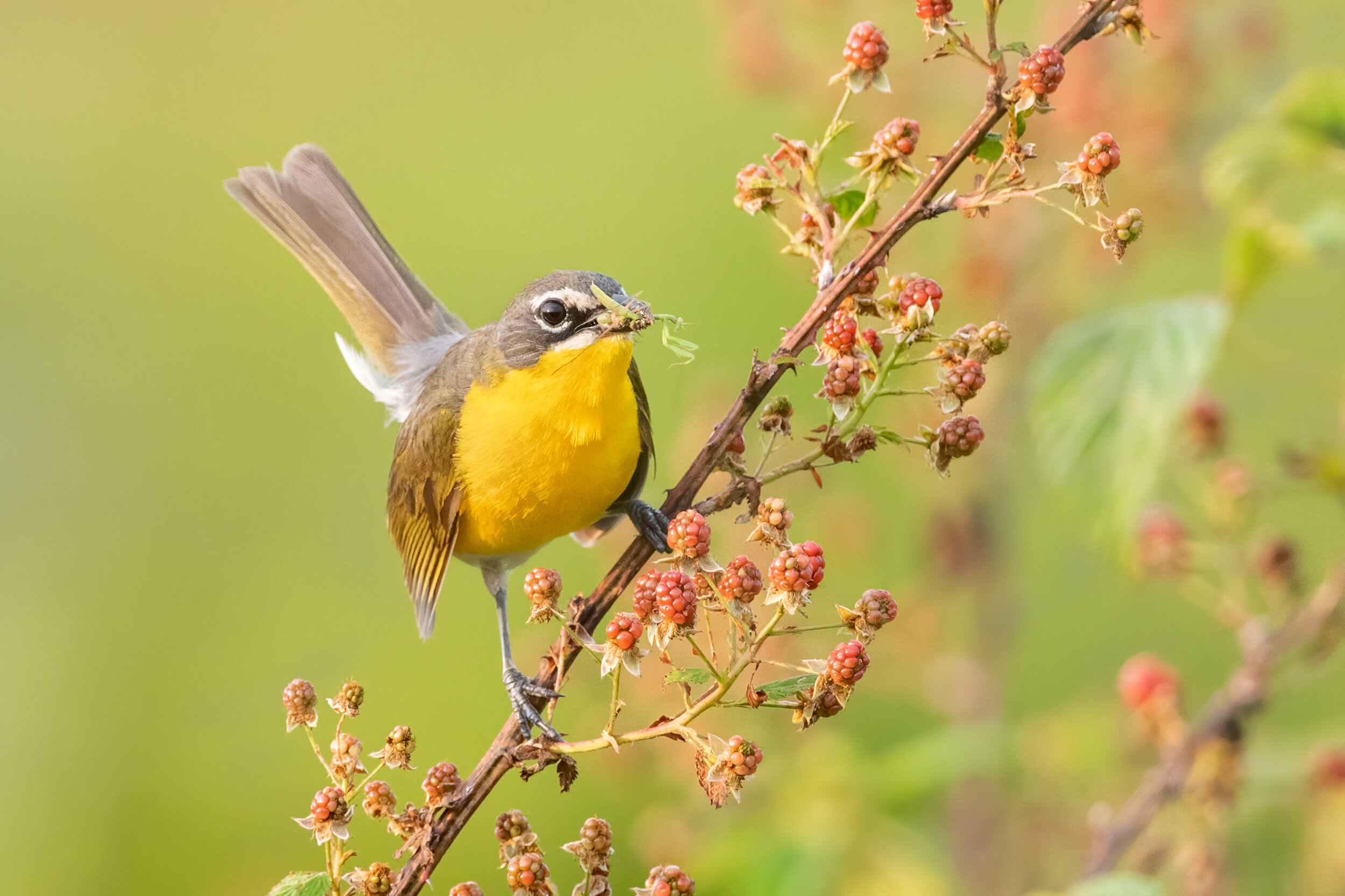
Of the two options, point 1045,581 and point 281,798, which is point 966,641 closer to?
point 1045,581

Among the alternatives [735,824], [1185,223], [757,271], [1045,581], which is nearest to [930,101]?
[1185,223]

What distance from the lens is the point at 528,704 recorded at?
2037 millimetres

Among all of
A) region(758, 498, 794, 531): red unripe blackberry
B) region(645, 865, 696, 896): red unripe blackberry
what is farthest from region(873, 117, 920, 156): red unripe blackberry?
region(645, 865, 696, 896): red unripe blackberry

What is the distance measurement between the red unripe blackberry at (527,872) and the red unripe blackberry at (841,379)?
69 cm

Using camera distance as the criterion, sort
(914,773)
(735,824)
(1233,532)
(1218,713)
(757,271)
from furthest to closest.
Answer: (757,271), (735,824), (914,773), (1233,532), (1218,713)

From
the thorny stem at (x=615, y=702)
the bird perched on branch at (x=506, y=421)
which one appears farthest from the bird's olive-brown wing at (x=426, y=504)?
the thorny stem at (x=615, y=702)

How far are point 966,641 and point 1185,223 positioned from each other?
1.20 meters

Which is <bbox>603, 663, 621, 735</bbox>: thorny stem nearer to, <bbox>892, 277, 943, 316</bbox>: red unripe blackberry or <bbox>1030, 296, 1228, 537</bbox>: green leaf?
<bbox>892, 277, 943, 316</bbox>: red unripe blackberry

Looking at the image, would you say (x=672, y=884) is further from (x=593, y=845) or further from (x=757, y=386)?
(x=757, y=386)

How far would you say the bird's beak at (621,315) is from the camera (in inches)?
90.7

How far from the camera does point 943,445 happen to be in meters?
1.62

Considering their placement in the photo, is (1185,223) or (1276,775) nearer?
(1276,775)

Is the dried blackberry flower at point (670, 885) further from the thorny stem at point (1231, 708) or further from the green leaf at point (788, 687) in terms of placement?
the thorny stem at point (1231, 708)

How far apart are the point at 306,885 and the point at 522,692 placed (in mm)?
580
